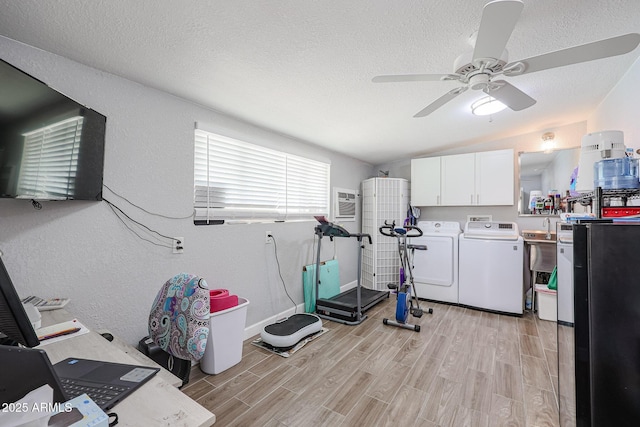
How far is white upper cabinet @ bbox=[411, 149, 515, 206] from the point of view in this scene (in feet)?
12.4

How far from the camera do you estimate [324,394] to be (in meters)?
1.93

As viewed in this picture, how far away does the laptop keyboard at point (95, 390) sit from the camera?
2.42 feet

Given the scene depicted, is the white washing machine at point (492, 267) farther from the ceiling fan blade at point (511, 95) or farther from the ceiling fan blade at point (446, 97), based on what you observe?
the ceiling fan blade at point (446, 97)

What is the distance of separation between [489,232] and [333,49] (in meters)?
3.25

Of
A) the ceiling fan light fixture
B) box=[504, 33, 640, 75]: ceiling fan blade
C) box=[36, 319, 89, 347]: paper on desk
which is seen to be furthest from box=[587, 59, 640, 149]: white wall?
box=[36, 319, 89, 347]: paper on desk

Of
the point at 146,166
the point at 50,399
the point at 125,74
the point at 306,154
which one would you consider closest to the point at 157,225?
the point at 146,166

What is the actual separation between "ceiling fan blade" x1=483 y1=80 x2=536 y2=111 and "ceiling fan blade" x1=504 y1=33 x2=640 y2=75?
18 cm

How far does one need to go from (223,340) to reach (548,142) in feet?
15.3

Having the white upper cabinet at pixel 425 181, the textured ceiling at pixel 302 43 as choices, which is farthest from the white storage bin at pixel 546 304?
the textured ceiling at pixel 302 43

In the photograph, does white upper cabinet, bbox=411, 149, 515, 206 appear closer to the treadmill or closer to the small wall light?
the small wall light

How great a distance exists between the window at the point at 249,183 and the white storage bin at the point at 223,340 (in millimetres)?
842

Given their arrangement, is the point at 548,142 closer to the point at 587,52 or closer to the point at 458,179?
the point at 458,179

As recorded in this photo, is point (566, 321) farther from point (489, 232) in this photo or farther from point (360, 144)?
point (360, 144)

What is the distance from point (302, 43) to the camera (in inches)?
64.0
